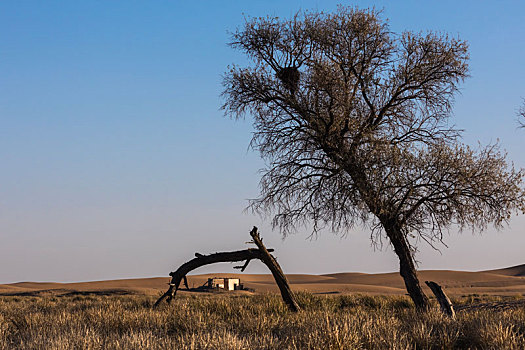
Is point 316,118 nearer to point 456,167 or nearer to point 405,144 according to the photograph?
point 405,144

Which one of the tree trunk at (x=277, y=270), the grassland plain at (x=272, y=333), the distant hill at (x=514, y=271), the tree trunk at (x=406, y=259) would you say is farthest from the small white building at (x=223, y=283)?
the distant hill at (x=514, y=271)

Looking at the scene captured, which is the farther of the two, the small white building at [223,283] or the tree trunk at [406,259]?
the small white building at [223,283]

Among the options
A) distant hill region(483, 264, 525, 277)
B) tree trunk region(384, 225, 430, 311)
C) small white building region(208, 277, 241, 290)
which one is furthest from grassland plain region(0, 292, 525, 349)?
distant hill region(483, 264, 525, 277)

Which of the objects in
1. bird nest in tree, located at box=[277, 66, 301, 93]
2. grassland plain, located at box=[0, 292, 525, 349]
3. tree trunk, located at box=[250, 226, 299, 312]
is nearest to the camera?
grassland plain, located at box=[0, 292, 525, 349]

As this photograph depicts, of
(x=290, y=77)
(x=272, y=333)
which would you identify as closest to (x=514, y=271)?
(x=290, y=77)

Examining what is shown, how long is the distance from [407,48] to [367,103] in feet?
6.81

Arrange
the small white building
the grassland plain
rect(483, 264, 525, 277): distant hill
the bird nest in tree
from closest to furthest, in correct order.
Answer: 1. the grassland plain
2. the bird nest in tree
3. the small white building
4. rect(483, 264, 525, 277): distant hill

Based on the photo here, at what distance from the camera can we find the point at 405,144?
16.4m

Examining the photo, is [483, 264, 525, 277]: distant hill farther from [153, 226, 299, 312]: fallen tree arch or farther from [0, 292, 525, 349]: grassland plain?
[0, 292, 525, 349]: grassland plain

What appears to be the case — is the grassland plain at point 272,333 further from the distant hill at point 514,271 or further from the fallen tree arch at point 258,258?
the distant hill at point 514,271

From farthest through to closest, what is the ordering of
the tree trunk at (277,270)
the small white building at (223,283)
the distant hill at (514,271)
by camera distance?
the distant hill at (514,271)
the small white building at (223,283)
the tree trunk at (277,270)

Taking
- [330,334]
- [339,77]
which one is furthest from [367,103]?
[330,334]

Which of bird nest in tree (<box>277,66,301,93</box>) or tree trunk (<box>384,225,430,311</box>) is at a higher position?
bird nest in tree (<box>277,66,301,93</box>)

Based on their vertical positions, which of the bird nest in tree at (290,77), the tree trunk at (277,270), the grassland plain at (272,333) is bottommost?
the grassland plain at (272,333)
